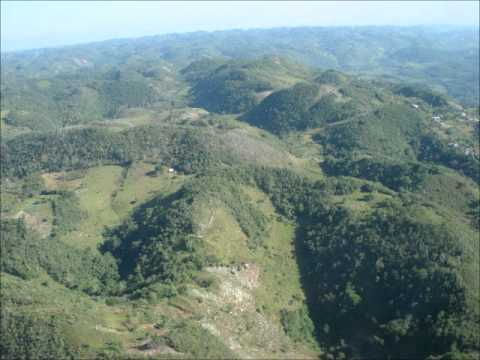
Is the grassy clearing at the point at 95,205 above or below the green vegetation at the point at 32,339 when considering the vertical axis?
below

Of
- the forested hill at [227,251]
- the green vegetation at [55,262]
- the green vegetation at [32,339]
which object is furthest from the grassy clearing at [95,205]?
the green vegetation at [32,339]

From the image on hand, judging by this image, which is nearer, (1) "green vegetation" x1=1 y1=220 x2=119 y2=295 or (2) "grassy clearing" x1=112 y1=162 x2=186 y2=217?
(1) "green vegetation" x1=1 y1=220 x2=119 y2=295

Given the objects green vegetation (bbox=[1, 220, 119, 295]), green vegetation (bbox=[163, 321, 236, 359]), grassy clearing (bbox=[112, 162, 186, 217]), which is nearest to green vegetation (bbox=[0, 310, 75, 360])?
green vegetation (bbox=[163, 321, 236, 359])

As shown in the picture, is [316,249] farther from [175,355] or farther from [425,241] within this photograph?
[175,355]

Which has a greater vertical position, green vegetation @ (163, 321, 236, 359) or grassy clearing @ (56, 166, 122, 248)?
green vegetation @ (163, 321, 236, 359)

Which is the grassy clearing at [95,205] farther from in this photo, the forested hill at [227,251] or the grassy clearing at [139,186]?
the grassy clearing at [139,186]

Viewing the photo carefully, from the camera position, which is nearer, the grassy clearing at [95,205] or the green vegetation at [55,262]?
the green vegetation at [55,262]

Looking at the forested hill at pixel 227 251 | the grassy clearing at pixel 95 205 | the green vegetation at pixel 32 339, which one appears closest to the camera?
the green vegetation at pixel 32 339

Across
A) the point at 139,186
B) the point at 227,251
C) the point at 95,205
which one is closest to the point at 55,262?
the point at 95,205

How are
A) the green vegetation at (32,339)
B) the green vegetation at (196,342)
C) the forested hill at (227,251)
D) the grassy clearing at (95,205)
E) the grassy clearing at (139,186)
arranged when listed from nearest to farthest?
the green vegetation at (32,339) < the green vegetation at (196,342) < the forested hill at (227,251) < the grassy clearing at (95,205) < the grassy clearing at (139,186)

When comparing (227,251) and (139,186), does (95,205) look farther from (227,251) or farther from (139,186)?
(227,251)

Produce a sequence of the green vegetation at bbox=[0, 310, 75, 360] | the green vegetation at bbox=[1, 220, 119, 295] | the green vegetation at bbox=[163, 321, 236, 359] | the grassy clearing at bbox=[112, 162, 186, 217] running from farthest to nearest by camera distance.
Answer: the grassy clearing at bbox=[112, 162, 186, 217] → the green vegetation at bbox=[1, 220, 119, 295] → the green vegetation at bbox=[163, 321, 236, 359] → the green vegetation at bbox=[0, 310, 75, 360]

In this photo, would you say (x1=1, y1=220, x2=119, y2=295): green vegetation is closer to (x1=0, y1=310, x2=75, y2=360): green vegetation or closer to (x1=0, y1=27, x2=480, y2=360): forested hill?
(x1=0, y1=27, x2=480, y2=360): forested hill
